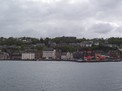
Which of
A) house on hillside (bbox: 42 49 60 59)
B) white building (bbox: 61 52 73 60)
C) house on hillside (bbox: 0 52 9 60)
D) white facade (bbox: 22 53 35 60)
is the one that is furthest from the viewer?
house on hillside (bbox: 0 52 9 60)

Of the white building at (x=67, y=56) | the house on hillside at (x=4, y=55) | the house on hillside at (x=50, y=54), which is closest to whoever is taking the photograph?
the house on hillside at (x=50, y=54)

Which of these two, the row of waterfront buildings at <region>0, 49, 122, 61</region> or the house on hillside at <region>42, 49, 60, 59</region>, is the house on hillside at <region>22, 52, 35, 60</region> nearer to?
the row of waterfront buildings at <region>0, 49, 122, 61</region>

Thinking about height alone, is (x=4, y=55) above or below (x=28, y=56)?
above

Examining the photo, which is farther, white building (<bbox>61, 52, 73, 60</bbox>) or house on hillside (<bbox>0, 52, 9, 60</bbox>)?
house on hillside (<bbox>0, 52, 9, 60</bbox>)

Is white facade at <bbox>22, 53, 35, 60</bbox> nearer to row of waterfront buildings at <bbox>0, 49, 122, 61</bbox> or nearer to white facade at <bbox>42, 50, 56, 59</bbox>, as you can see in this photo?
row of waterfront buildings at <bbox>0, 49, 122, 61</bbox>

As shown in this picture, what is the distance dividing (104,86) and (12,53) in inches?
6246

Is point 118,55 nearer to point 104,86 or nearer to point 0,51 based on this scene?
point 0,51

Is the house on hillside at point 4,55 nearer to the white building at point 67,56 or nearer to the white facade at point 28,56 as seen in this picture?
the white facade at point 28,56

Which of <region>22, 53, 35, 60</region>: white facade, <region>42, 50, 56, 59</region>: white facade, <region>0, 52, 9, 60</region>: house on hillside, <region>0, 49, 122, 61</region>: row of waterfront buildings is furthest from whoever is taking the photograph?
<region>0, 52, 9, 60</region>: house on hillside

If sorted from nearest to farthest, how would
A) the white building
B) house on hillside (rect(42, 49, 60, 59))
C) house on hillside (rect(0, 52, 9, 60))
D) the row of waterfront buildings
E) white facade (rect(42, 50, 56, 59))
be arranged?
the row of waterfront buildings
white facade (rect(42, 50, 56, 59))
house on hillside (rect(42, 49, 60, 59))
the white building
house on hillside (rect(0, 52, 9, 60))

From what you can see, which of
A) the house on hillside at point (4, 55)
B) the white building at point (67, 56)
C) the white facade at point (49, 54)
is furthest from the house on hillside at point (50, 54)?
the house on hillside at point (4, 55)

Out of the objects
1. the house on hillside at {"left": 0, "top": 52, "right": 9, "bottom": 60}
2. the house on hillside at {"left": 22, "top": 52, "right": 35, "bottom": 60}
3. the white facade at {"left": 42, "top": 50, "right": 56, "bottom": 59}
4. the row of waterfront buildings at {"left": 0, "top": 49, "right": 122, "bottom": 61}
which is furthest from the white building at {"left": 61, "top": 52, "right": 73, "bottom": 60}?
the house on hillside at {"left": 0, "top": 52, "right": 9, "bottom": 60}

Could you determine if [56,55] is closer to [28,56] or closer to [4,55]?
[28,56]

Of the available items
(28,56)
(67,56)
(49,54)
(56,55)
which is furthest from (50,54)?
(28,56)
